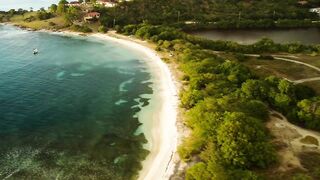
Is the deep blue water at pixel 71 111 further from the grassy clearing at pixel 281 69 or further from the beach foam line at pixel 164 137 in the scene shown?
the grassy clearing at pixel 281 69

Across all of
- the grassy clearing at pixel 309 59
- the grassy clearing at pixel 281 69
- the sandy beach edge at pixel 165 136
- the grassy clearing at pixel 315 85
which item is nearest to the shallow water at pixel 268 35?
the grassy clearing at pixel 309 59

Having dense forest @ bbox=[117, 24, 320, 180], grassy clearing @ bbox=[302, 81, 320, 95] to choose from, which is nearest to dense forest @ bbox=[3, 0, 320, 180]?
dense forest @ bbox=[117, 24, 320, 180]

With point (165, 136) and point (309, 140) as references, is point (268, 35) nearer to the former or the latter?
point (309, 140)

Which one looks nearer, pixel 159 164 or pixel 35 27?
pixel 159 164

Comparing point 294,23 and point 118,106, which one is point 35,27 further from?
point 294,23

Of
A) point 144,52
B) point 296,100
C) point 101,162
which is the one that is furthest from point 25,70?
point 296,100

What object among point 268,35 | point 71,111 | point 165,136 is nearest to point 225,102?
point 165,136
